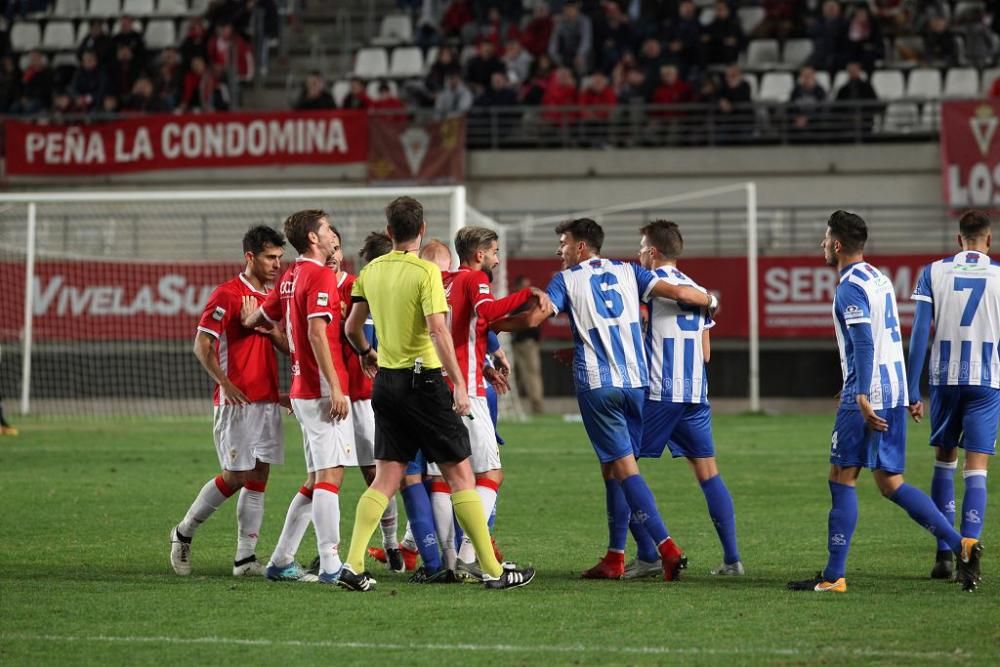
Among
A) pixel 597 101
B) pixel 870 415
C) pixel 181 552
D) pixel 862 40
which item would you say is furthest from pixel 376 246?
pixel 862 40

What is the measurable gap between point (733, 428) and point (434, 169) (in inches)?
324

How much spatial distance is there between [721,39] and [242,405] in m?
20.8

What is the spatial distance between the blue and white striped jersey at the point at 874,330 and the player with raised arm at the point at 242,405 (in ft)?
10.9

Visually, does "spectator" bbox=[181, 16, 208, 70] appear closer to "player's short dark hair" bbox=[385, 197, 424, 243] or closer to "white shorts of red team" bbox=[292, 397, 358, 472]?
"white shorts of red team" bbox=[292, 397, 358, 472]

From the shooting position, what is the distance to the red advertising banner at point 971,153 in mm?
25188

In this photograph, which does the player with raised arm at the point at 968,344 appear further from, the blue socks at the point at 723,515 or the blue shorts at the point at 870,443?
the blue socks at the point at 723,515

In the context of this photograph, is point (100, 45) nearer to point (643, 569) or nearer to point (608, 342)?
point (608, 342)

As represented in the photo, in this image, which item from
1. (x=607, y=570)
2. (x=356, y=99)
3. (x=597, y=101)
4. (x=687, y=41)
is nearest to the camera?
(x=607, y=570)

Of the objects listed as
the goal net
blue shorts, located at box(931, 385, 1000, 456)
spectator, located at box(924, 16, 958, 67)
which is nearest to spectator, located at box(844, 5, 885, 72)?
spectator, located at box(924, 16, 958, 67)

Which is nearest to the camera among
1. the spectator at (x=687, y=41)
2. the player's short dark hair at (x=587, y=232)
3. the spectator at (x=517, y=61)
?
the player's short dark hair at (x=587, y=232)

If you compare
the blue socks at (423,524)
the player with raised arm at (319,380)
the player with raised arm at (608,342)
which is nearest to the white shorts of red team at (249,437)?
the player with raised arm at (319,380)

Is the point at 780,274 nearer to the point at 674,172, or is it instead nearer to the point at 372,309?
the point at 674,172

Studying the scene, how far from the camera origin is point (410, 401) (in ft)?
26.0

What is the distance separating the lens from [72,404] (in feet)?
82.6
